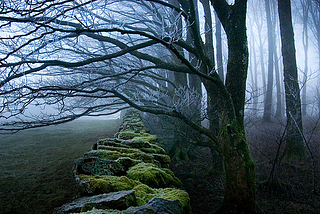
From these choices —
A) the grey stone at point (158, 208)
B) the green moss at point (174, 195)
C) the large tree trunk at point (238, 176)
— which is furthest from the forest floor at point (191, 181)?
the grey stone at point (158, 208)

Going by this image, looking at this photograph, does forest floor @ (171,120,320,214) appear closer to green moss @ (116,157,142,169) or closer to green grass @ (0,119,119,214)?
green moss @ (116,157,142,169)

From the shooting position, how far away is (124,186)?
7.80 ft

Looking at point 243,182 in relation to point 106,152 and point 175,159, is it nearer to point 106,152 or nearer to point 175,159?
point 106,152

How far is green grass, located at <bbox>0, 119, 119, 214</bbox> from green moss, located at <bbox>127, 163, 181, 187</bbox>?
2.22m

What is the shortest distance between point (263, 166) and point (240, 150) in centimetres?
367

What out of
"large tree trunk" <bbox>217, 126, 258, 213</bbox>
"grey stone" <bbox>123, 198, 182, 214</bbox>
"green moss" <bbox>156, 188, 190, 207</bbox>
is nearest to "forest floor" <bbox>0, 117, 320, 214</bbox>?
"large tree trunk" <bbox>217, 126, 258, 213</bbox>

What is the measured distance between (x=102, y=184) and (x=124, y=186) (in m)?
0.26

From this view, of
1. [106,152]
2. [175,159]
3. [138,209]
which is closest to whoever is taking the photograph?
[138,209]

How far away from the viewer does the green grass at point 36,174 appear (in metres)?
4.29

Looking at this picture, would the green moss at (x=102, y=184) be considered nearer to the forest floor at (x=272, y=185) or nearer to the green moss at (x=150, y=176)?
the green moss at (x=150, y=176)

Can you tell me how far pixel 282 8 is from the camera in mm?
A: 7855

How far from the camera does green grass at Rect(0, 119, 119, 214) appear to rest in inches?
169

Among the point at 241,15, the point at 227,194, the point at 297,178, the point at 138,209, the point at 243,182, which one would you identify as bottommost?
the point at 297,178

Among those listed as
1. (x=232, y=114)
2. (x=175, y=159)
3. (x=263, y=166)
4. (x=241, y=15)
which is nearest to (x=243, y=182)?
(x=232, y=114)
